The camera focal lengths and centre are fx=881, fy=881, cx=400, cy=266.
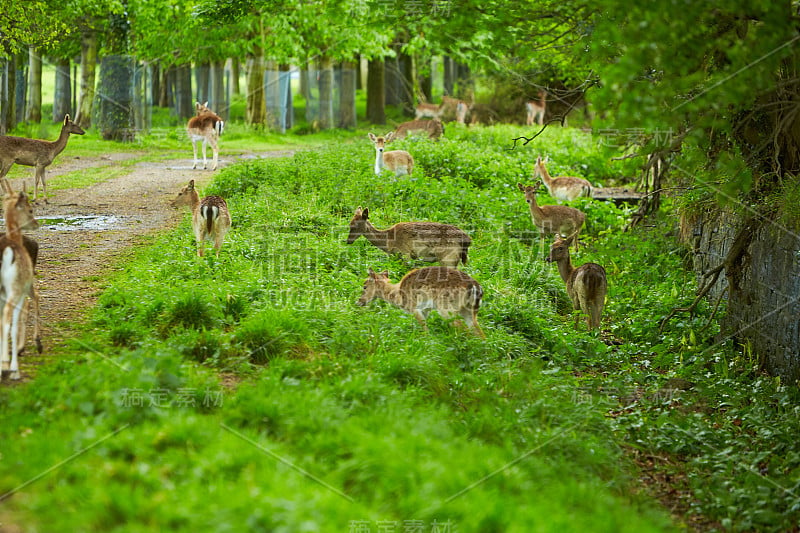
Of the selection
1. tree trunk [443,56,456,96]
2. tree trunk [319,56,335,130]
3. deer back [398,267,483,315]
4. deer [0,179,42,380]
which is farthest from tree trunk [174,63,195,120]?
deer [0,179,42,380]

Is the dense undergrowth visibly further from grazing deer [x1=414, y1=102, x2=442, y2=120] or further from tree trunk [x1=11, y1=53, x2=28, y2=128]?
grazing deer [x1=414, y1=102, x2=442, y2=120]

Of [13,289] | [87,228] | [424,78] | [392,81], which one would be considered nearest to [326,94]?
[424,78]

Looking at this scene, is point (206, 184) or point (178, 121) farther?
point (178, 121)

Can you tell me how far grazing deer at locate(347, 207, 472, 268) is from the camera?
→ 12062 mm

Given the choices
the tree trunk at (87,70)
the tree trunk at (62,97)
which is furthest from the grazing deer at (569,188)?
the tree trunk at (62,97)

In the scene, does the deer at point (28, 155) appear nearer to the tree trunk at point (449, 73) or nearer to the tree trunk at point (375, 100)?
the tree trunk at point (375, 100)

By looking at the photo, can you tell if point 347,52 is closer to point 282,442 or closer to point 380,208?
point 380,208

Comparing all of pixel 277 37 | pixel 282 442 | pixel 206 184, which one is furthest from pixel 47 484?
pixel 277 37

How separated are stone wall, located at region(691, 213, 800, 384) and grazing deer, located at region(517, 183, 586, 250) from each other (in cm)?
463

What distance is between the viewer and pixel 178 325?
8742 mm

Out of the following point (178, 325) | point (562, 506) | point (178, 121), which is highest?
point (178, 121)

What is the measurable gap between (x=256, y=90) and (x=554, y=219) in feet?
66.0

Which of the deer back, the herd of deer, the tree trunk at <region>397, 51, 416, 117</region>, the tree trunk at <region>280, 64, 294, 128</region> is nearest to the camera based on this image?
the herd of deer

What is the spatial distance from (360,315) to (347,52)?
23.1m
